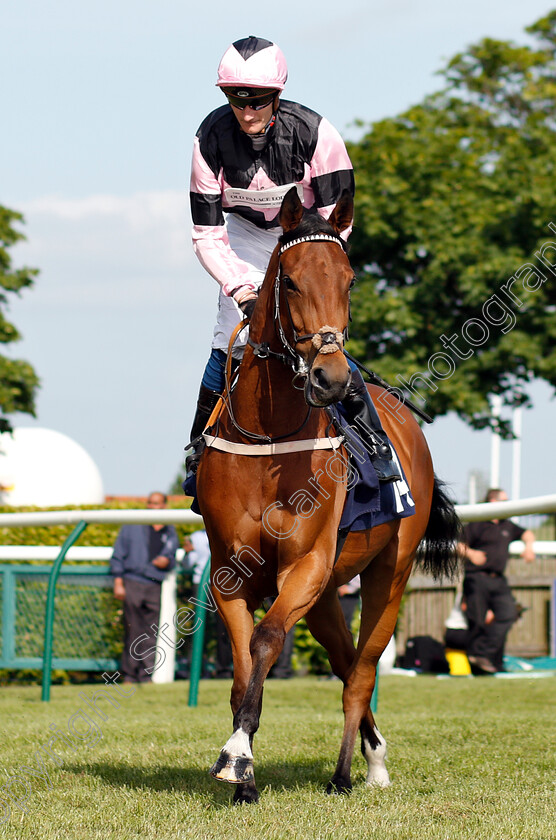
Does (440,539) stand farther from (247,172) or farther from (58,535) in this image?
(58,535)

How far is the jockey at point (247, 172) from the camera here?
16.0 feet

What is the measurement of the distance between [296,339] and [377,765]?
90.3 inches

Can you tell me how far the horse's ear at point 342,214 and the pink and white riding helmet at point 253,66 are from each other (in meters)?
0.66

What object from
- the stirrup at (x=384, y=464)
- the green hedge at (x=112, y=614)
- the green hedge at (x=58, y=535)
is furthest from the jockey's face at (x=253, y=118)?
the green hedge at (x=58, y=535)

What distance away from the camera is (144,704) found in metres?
9.27

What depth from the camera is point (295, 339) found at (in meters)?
4.28

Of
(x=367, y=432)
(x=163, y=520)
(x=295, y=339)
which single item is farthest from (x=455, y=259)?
(x=295, y=339)

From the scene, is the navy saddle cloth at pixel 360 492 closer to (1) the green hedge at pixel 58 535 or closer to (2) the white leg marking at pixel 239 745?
(2) the white leg marking at pixel 239 745

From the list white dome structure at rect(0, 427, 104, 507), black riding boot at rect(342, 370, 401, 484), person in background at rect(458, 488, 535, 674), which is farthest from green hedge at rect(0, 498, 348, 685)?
white dome structure at rect(0, 427, 104, 507)

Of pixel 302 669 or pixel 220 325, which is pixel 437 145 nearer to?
pixel 302 669

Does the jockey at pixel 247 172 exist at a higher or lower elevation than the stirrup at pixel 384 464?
higher

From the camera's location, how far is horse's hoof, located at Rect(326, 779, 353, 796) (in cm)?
487

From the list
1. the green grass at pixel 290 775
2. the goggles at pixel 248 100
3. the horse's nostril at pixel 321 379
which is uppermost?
the goggles at pixel 248 100

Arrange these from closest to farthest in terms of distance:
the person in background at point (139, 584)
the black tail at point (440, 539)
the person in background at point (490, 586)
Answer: the black tail at point (440, 539) → the person in background at point (139, 584) → the person in background at point (490, 586)
